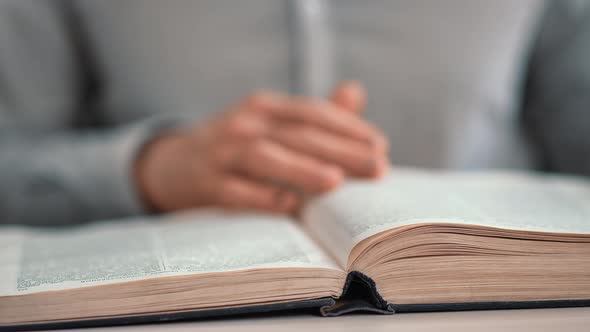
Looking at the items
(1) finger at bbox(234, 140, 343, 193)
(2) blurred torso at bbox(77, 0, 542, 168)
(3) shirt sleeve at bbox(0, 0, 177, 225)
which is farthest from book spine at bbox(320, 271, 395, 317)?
(2) blurred torso at bbox(77, 0, 542, 168)

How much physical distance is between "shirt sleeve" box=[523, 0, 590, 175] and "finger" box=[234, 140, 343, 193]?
1.65ft

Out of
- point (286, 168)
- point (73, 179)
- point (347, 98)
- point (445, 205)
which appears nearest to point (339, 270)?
point (445, 205)

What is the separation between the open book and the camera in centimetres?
47

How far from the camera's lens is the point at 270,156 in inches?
30.4

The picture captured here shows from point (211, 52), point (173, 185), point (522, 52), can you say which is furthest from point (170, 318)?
point (522, 52)

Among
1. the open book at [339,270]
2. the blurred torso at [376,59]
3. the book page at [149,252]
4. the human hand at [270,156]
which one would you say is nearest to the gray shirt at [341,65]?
the blurred torso at [376,59]

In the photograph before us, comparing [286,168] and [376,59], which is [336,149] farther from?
[376,59]

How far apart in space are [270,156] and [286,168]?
0.03 m

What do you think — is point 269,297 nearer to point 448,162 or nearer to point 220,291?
point 220,291

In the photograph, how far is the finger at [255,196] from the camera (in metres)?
0.78

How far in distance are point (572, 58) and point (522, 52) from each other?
9 cm

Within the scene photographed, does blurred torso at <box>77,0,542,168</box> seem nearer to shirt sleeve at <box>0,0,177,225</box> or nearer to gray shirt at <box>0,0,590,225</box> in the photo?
gray shirt at <box>0,0,590,225</box>

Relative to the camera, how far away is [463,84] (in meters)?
1.06

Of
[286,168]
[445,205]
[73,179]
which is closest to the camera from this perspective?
[445,205]
